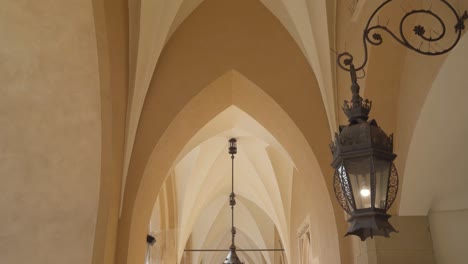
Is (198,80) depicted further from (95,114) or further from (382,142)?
(382,142)

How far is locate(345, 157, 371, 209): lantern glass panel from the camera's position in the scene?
7.46 ft

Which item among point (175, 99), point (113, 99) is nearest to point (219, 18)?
point (175, 99)

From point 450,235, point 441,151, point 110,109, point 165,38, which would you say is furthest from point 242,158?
point 441,151

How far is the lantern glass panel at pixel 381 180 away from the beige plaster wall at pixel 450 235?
2302 millimetres

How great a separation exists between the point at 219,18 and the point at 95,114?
2.01 m

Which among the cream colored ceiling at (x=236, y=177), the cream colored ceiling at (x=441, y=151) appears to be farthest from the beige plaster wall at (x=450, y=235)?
the cream colored ceiling at (x=236, y=177)

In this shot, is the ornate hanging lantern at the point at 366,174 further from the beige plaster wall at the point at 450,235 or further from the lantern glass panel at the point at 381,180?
the beige plaster wall at the point at 450,235

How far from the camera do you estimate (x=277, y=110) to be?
5.50 metres

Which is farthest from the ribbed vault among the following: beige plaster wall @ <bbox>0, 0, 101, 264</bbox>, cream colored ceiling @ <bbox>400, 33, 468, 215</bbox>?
cream colored ceiling @ <bbox>400, 33, 468, 215</bbox>

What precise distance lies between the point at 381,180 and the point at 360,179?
99 millimetres

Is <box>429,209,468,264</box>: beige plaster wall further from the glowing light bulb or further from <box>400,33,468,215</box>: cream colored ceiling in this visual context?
the glowing light bulb

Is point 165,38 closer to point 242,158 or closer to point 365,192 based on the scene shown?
point 365,192

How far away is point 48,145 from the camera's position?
4.50m

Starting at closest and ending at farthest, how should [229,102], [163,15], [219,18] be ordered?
[163,15]
[219,18]
[229,102]
